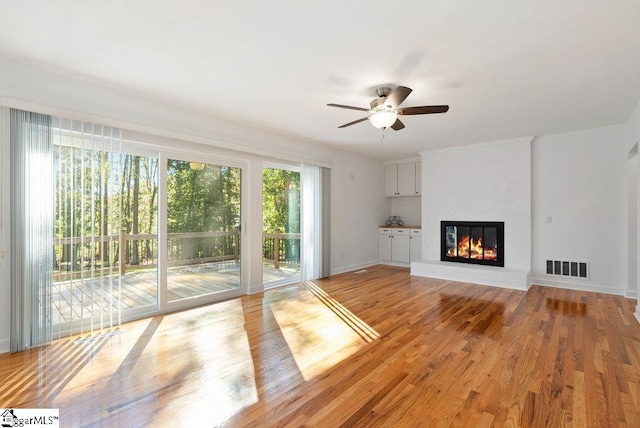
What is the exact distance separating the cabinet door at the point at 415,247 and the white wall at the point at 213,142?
84 cm

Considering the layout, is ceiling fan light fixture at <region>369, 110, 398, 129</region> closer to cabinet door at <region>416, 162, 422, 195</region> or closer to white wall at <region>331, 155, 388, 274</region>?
white wall at <region>331, 155, 388, 274</region>

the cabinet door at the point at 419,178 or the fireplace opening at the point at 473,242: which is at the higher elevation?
the cabinet door at the point at 419,178

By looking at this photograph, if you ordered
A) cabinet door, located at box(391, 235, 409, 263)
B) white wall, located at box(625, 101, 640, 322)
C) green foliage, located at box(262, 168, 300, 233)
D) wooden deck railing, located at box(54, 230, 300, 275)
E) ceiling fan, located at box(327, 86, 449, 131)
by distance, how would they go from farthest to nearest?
cabinet door, located at box(391, 235, 409, 263) < green foliage, located at box(262, 168, 300, 233) < white wall, located at box(625, 101, 640, 322) < wooden deck railing, located at box(54, 230, 300, 275) < ceiling fan, located at box(327, 86, 449, 131)

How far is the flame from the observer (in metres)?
5.62

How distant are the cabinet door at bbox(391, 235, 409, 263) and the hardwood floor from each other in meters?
3.02

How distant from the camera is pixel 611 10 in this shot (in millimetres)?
1954

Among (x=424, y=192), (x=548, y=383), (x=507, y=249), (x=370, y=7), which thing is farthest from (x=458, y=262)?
(x=370, y=7)

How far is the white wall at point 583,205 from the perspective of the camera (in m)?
4.57

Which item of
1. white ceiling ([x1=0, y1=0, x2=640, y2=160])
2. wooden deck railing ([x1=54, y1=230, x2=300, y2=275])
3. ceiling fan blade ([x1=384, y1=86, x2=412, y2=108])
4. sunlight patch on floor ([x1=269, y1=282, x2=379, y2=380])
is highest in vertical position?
white ceiling ([x1=0, y1=0, x2=640, y2=160])

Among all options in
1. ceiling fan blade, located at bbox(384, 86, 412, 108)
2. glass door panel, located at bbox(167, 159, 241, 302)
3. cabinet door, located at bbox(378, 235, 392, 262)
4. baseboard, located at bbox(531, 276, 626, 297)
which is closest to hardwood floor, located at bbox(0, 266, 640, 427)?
glass door panel, located at bbox(167, 159, 241, 302)

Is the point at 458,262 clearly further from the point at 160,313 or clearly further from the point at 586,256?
the point at 160,313

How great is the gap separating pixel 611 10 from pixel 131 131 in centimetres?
429

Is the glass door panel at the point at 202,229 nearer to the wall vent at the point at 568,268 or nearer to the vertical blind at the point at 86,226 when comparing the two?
the vertical blind at the point at 86,226

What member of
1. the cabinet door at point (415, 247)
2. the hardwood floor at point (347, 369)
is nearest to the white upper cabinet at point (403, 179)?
the cabinet door at point (415, 247)
